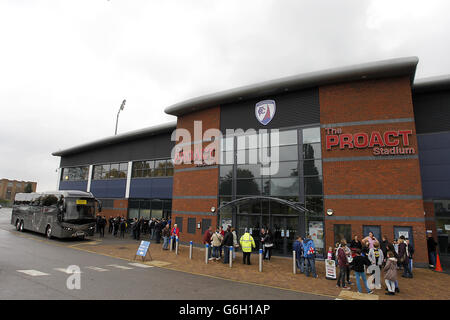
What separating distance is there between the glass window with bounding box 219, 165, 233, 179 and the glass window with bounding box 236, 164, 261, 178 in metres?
0.56

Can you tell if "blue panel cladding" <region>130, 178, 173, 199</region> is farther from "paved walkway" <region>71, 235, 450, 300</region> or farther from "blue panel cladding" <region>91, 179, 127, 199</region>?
"paved walkway" <region>71, 235, 450, 300</region>

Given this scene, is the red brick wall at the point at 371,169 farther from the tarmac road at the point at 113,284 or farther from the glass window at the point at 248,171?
the tarmac road at the point at 113,284

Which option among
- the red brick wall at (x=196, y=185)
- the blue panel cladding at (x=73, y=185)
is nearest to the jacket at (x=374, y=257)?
the red brick wall at (x=196, y=185)

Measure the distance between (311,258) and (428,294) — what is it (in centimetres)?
387

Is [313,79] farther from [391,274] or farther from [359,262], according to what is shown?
[391,274]

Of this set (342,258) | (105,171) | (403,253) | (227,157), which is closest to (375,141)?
(403,253)

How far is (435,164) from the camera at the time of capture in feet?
48.9

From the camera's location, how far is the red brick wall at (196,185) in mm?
19203

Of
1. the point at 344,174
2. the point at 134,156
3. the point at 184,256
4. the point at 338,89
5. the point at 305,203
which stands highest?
the point at 338,89

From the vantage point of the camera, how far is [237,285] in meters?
9.34

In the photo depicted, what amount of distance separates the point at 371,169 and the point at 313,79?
242 inches

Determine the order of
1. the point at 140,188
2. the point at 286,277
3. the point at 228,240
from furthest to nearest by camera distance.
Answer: the point at 140,188
the point at 228,240
the point at 286,277
